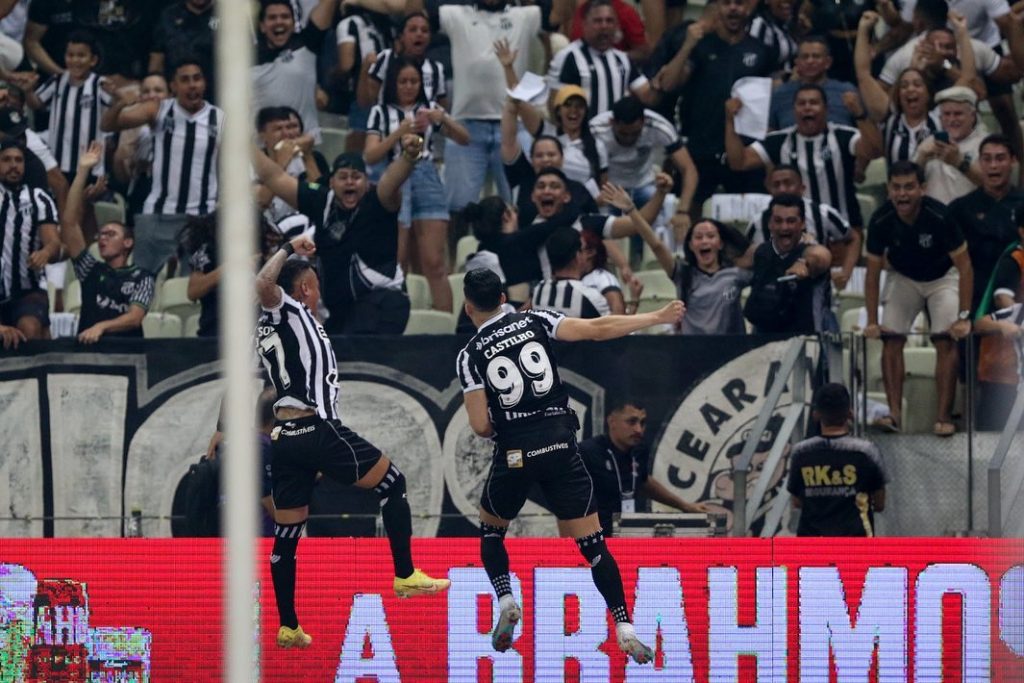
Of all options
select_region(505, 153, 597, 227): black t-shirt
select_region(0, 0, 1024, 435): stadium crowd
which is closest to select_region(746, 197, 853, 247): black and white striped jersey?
select_region(0, 0, 1024, 435): stadium crowd

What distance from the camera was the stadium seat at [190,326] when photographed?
1498 centimetres

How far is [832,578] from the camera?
1185cm

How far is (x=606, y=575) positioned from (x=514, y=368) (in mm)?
1321

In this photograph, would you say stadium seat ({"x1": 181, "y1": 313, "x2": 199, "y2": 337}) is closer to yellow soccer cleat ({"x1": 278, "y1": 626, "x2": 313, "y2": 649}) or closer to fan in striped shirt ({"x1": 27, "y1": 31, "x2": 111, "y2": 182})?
fan in striped shirt ({"x1": 27, "y1": 31, "x2": 111, "y2": 182})

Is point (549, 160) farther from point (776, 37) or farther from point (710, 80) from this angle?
point (776, 37)

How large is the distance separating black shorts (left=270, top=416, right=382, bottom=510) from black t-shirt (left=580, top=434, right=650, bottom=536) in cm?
176

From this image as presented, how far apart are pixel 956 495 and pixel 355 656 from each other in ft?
13.8

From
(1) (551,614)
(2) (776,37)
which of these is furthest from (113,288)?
(2) (776,37)

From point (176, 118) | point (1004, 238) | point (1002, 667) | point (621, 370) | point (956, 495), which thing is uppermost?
point (176, 118)

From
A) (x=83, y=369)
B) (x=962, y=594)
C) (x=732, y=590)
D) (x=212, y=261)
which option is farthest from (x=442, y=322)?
(x=962, y=594)

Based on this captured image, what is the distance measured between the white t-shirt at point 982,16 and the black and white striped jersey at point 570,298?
479 cm

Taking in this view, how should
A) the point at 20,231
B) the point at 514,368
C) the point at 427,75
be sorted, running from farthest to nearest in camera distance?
the point at 427,75 → the point at 20,231 → the point at 514,368

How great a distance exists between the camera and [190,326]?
593 inches

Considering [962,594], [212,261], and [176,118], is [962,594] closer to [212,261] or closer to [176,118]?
[212,261]
